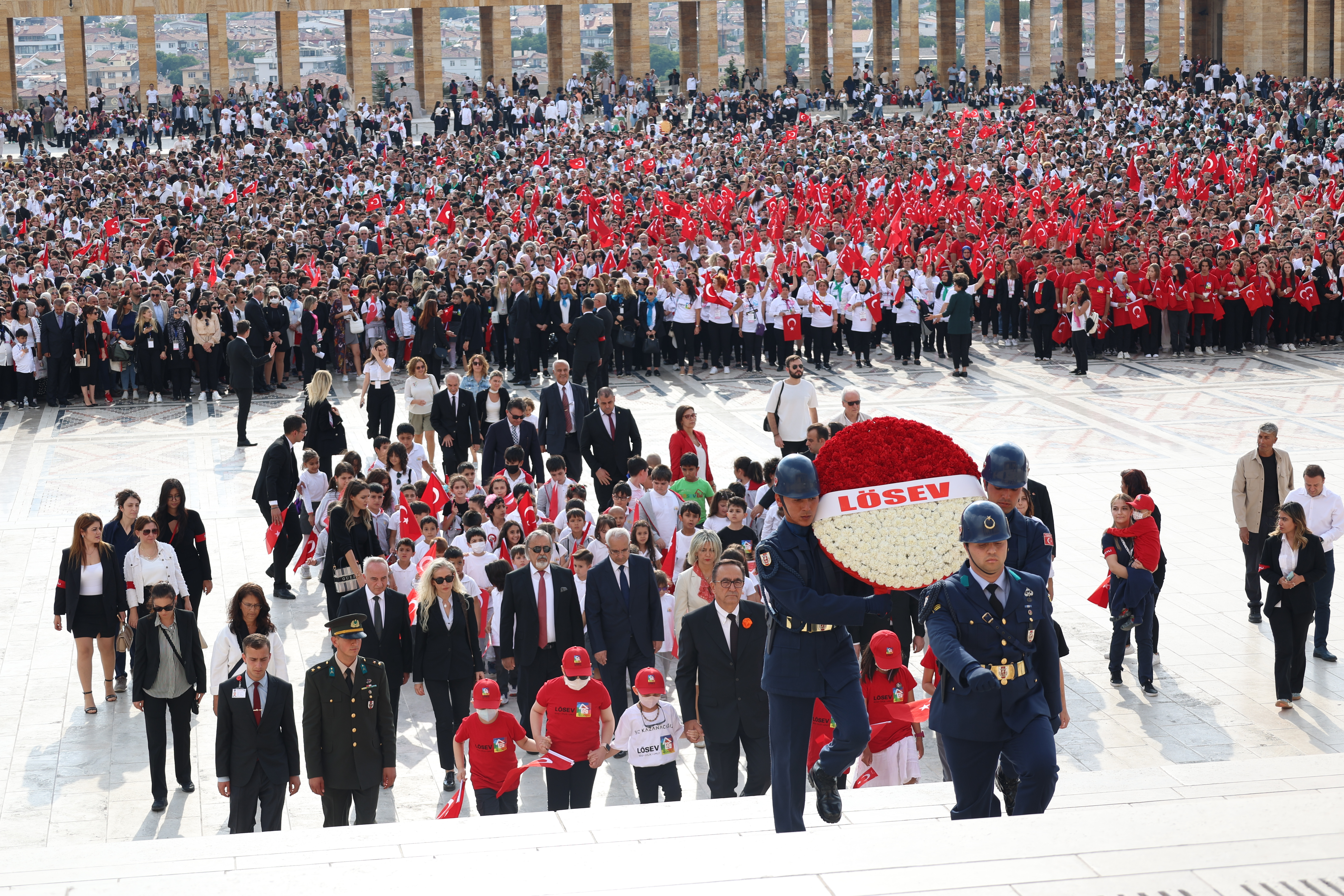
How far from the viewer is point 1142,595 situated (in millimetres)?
10266

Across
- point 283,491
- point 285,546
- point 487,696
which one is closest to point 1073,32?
point 283,491

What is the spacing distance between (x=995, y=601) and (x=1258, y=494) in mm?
6911

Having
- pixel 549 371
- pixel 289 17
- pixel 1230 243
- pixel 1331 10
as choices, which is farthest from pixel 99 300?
pixel 1331 10

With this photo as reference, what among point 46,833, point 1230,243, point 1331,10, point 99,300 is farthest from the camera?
point 1331,10

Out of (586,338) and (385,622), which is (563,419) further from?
(385,622)

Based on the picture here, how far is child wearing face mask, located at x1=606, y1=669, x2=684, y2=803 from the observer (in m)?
7.97

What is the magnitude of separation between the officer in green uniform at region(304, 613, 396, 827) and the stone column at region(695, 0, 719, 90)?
50899mm

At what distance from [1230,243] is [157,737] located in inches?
807

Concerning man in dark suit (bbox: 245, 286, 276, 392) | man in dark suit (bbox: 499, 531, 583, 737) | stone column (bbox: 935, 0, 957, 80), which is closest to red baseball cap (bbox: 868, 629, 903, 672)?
man in dark suit (bbox: 499, 531, 583, 737)

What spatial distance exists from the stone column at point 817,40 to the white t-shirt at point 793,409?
48.3m

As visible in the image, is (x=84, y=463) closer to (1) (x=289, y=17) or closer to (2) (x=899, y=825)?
(2) (x=899, y=825)

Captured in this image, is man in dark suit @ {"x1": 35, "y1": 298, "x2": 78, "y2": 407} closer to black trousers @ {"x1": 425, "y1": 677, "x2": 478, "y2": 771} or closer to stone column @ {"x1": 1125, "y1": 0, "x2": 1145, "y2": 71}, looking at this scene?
black trousers @ {"x1": 425, "y1": 677, "x2": 478, "y2": 771}

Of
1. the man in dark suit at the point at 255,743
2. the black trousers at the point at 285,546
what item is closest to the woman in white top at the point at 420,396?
the black trousers at the point at 285,546

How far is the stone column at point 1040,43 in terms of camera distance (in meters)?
58.6
